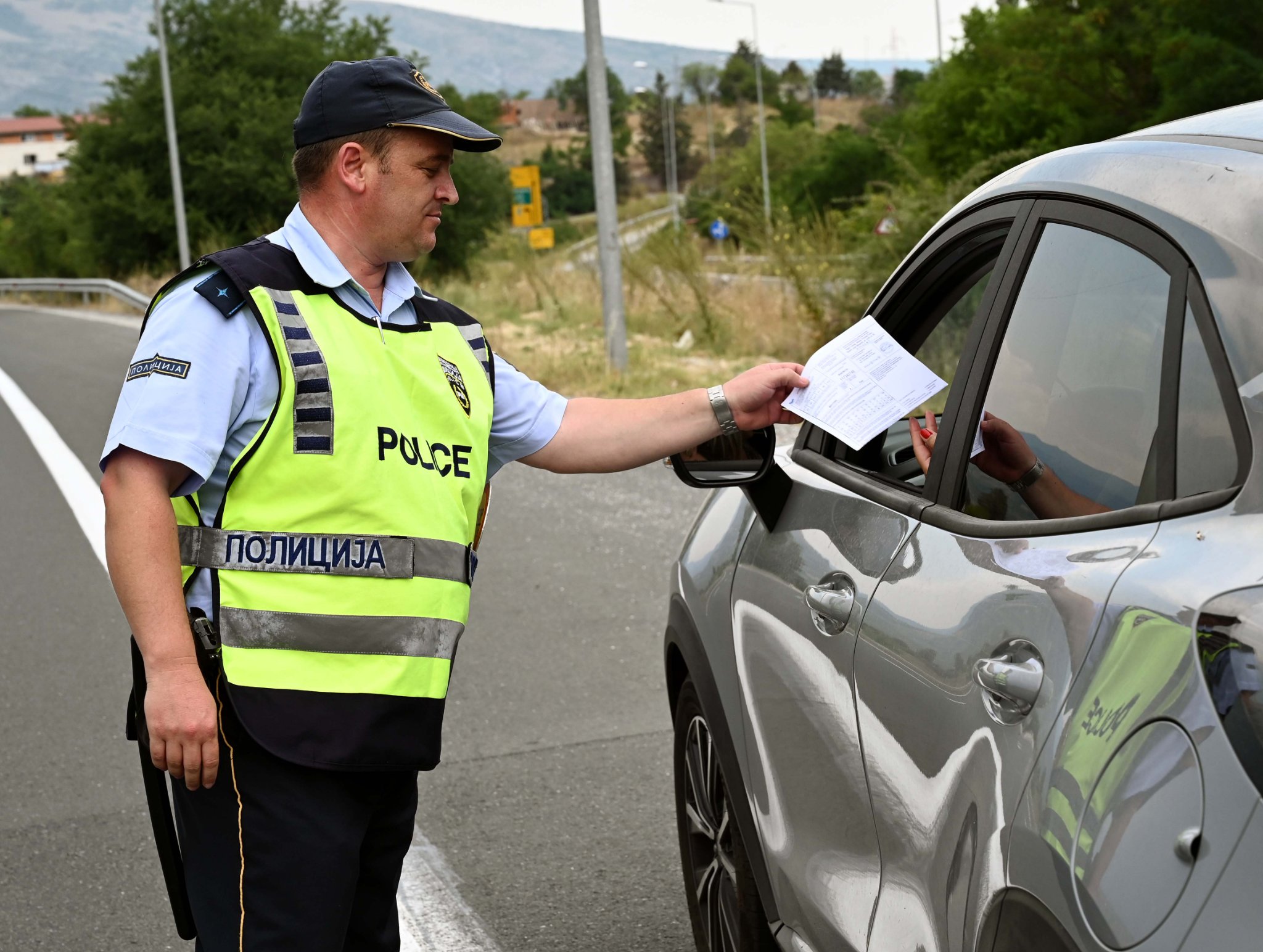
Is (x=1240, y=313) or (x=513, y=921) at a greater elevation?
(x=1240, y=313)

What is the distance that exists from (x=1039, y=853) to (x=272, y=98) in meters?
44.3

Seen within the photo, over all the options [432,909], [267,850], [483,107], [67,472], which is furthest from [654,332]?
[483,107]

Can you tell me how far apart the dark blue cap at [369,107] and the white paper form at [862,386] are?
75cm

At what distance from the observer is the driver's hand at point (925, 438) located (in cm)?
262

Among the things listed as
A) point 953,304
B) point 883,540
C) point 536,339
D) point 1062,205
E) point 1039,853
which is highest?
point 1062,205

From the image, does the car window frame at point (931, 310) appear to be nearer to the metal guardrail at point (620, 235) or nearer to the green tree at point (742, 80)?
the metal guardrail at point (620, 235)

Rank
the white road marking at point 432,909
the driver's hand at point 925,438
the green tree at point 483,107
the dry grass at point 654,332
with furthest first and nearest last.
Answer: the green tree at point 483,107 → the dry grass at point 654,332 → the white road marking at point 432,909 → the driver's hand at point 925,438

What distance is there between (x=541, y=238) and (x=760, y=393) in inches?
822

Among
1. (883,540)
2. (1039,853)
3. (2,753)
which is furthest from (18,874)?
(1039,853)

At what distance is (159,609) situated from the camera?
246 cm

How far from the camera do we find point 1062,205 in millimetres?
2262

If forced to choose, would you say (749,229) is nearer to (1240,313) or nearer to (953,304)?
(953,304)

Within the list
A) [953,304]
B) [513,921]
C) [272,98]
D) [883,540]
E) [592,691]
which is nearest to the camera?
[883,540]

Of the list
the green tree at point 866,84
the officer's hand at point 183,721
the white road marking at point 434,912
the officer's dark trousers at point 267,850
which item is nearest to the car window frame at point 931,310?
the officer's dark trousers at point 267,850
